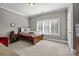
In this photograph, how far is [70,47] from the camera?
260 centimetres

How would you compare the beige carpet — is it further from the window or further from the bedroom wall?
the bedroom wall

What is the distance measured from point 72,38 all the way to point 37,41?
133 centimetres

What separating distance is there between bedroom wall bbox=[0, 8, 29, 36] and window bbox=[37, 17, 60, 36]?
46cm

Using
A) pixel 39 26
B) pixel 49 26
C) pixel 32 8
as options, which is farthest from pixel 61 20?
pixel 32 8

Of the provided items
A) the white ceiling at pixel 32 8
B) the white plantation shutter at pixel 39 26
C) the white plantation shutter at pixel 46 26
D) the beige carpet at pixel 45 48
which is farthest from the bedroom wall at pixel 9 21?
the white plantation shutter at pixel 46 26

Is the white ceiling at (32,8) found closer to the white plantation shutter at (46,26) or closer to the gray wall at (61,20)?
the gray wall at (61,20)

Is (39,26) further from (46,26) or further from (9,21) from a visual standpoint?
(9,21)

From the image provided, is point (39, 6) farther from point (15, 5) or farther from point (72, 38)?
point (72, 38)

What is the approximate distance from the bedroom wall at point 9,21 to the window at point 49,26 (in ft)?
1.50

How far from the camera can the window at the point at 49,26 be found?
2.16 m

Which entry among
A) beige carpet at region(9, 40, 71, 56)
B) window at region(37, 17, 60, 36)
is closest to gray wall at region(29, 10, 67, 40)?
window at region(37, 17, 60, 36)

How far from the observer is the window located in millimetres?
2156

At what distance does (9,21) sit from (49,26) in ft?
4.19

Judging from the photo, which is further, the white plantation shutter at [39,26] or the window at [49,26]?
the white plantation shutter at [39,26]
